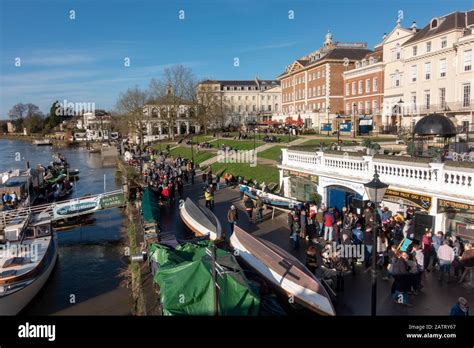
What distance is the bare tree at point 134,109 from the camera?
81.2 m

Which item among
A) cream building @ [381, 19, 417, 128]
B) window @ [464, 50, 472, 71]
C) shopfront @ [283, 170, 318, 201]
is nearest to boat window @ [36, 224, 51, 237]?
shopfront @ [283, 170, 318, 201]

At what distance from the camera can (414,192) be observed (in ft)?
47.1

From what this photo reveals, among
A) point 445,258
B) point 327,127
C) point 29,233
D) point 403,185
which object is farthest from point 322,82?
point 445,258

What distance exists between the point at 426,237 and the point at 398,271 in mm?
2469

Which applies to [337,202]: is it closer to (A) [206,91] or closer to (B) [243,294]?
(B) [243,294]

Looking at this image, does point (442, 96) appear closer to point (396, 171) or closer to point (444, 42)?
point (444, 42)

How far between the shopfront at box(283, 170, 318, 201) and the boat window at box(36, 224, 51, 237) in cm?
1303

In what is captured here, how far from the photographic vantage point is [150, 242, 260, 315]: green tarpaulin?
945 centimetres

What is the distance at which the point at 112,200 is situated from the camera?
2559 cm

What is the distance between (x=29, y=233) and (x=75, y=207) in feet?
19.7

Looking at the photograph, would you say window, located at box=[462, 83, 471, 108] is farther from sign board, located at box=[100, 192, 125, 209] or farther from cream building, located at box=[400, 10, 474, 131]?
sign board, located at box=[100, 192, 125, 209]

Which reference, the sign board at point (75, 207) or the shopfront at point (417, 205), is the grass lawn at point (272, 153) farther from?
the shopfront at point (417, 205)

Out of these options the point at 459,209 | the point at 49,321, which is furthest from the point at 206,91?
the point at 49,321

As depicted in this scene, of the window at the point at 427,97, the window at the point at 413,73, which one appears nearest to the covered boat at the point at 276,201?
the window at the point at 427,97
